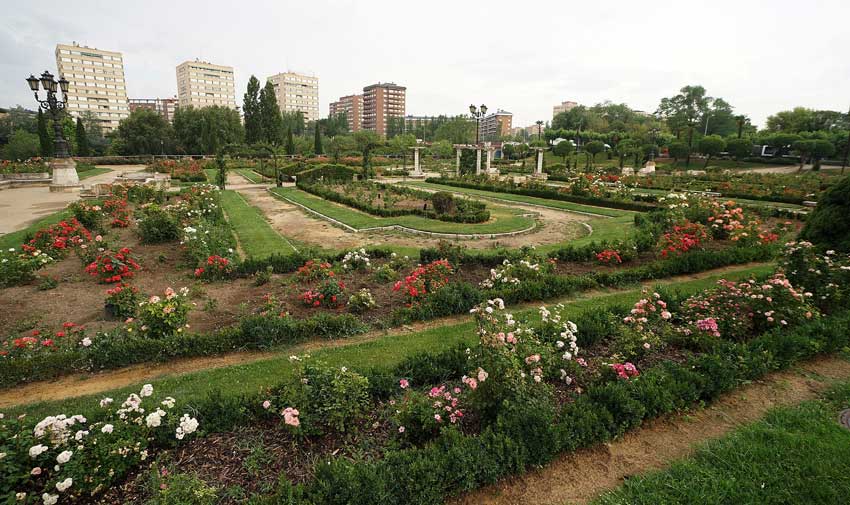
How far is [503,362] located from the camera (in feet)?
11.7

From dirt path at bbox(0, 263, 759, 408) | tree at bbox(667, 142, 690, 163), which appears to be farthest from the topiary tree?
tree at bbox(667, 142, 690, 163)

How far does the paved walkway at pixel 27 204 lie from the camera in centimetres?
1342

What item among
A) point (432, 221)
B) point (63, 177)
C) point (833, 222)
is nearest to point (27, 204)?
point (63, 177)

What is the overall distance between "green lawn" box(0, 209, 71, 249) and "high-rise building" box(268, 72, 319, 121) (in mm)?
122685

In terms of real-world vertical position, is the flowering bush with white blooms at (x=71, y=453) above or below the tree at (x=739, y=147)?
Answer: below

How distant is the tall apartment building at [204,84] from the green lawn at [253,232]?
105679mm

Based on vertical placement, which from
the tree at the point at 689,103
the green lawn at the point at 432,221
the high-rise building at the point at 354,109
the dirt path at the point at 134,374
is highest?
the high-rise building at the point at 354,109

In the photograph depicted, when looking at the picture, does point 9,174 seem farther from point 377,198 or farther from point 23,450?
point 23,450

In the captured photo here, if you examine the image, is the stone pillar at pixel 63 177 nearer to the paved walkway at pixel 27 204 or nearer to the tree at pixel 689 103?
the paved walkway at pixel 27 204

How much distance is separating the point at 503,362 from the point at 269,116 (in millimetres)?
60343

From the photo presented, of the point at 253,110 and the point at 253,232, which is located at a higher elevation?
the point at 253,110

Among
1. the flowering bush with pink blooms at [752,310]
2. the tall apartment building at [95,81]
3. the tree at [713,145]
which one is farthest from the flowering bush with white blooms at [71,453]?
the tall apartment building at [95,81]

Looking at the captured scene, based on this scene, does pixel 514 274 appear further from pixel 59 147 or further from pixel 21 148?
pixel 21 148

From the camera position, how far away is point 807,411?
3.87m
